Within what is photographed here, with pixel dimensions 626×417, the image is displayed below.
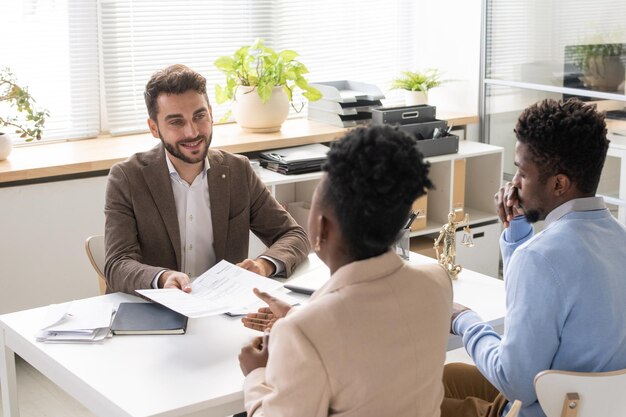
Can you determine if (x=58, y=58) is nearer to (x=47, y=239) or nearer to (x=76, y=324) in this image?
(x=47, y=239)

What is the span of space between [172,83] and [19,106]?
1307 millimetres

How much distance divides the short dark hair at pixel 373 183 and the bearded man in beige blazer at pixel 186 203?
1076 millimetres

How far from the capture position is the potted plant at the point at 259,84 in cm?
428

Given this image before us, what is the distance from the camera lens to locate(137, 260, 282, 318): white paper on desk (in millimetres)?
2168

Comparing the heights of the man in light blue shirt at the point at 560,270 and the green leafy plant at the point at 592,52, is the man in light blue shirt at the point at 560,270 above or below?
below

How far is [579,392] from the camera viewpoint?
1.77 meters

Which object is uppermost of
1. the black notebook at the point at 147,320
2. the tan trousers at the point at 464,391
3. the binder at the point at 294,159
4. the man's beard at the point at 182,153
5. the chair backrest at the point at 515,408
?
the man's beard at the point at 182,153

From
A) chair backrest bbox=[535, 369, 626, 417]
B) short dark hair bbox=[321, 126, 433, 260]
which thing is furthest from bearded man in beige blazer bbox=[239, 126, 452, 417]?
chair backrest bbox=[535, 369, 626, 417]

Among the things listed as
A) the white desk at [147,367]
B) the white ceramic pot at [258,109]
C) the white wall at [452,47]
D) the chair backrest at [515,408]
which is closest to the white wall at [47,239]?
the white ceramic pot at [258,109]

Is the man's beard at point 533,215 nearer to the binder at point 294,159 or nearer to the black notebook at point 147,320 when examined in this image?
the black notebook at point 147,320

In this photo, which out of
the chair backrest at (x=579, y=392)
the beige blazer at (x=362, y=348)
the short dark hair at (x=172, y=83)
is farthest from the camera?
the short dark hair at (x=172, y=83)

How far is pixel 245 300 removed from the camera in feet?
7.32

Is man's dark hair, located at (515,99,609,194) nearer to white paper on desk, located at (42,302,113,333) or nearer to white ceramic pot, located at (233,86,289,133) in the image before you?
white paper on desk, located at (42,302,113,333)

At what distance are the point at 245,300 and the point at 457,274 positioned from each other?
29.2 inches
